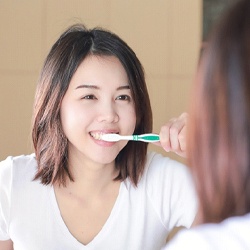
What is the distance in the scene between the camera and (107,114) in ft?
4.03

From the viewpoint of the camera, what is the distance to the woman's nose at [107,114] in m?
1.23

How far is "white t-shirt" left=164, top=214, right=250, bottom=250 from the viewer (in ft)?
1.86

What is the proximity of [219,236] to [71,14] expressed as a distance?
1763 millimetres

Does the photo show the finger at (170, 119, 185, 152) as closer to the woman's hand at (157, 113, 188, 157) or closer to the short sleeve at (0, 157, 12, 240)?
the woman's hand at (157, 113, 188, 157)

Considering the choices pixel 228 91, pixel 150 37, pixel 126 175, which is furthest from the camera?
pixel 150 37

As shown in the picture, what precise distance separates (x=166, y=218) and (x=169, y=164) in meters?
0.13

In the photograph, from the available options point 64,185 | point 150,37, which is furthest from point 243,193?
point 150,37

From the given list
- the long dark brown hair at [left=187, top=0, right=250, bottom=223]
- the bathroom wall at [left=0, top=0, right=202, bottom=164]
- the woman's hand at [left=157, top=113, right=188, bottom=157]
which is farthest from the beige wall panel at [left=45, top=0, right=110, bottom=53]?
the long dark brown hair at [left=187, top=0, right=250, bottom=223]

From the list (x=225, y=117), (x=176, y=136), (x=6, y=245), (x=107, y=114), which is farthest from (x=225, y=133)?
(x=6, y=245)

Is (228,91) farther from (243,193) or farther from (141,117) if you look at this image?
(141,117)

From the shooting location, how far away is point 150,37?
2.25 metres

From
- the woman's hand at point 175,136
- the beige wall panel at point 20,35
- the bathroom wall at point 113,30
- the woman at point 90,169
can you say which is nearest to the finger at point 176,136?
the woman's hand at point 175,136

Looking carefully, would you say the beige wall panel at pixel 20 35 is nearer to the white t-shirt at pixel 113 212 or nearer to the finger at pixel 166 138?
the white t-shirt at pixel 113 212

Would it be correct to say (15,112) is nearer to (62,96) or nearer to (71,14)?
(71,14)
